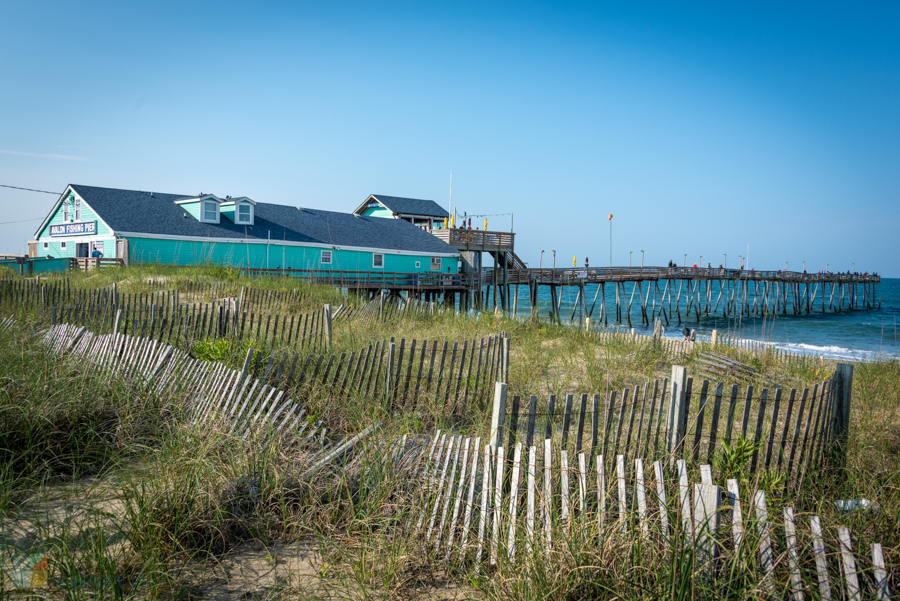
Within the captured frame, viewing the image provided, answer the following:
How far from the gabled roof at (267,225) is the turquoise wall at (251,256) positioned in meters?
0.52

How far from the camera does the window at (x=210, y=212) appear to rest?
31844 millimetres

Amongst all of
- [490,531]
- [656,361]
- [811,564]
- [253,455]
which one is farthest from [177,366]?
[656,361]

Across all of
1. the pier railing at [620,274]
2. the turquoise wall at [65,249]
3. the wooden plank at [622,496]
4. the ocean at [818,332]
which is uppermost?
the turquoise wall at [65,249]

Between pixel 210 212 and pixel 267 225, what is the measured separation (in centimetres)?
331

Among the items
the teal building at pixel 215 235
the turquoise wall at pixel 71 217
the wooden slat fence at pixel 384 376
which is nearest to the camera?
the wooden slat fence at pixel 384 376

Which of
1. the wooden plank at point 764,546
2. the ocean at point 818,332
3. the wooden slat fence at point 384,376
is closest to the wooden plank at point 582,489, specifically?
the wooden plank at point 764,546

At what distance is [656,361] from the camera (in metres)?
9.43

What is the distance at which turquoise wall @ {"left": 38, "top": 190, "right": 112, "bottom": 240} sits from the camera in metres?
29.2

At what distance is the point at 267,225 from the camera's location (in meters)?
33.7

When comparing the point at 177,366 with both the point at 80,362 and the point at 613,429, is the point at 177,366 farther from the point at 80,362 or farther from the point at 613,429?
the point at 613,429

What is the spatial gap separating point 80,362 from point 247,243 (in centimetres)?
2614

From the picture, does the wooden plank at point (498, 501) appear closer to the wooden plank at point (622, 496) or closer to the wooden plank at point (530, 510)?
the wooden plank at point (530, 510)

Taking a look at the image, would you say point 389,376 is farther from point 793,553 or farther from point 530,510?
point 793,553

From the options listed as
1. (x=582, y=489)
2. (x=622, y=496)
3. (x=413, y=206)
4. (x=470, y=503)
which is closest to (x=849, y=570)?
(x=622, y=496)
